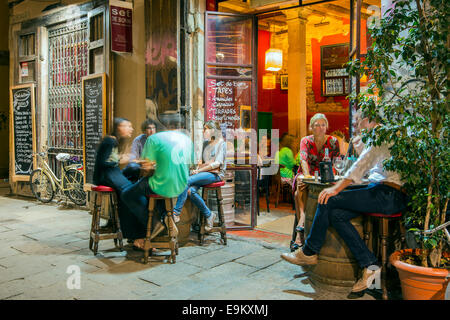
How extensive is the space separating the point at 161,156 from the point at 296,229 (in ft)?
5.89

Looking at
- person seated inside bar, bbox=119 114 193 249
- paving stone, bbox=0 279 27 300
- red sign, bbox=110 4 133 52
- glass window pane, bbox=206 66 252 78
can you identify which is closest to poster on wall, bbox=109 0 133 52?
red sign, bbox=110 4 133 52

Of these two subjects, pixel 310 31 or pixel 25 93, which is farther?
pixel 310 31

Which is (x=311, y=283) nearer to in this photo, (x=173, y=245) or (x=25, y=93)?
(x=173, y=245)

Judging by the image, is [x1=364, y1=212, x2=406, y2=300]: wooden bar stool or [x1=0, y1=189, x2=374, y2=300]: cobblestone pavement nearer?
[x1=364, y1=212, x2=406, y2=300]: wooden bar stool

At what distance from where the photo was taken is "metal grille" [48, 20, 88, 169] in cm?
802

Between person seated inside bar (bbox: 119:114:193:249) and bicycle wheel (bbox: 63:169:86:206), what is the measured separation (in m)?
3.53

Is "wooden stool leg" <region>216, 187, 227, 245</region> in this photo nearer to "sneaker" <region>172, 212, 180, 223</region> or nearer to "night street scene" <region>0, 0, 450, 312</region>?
"night street scene" <region>0, 0, 450, 312</region>

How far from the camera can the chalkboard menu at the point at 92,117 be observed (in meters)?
7.12

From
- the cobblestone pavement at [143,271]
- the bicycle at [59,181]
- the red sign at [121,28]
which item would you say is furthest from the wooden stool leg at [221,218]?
the bicycle at [59,181]

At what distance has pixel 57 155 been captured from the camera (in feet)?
27.1

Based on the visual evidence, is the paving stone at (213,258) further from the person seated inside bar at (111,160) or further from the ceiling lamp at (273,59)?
the ceiling lamp at (273,59)

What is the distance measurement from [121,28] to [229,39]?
73.6 inches
